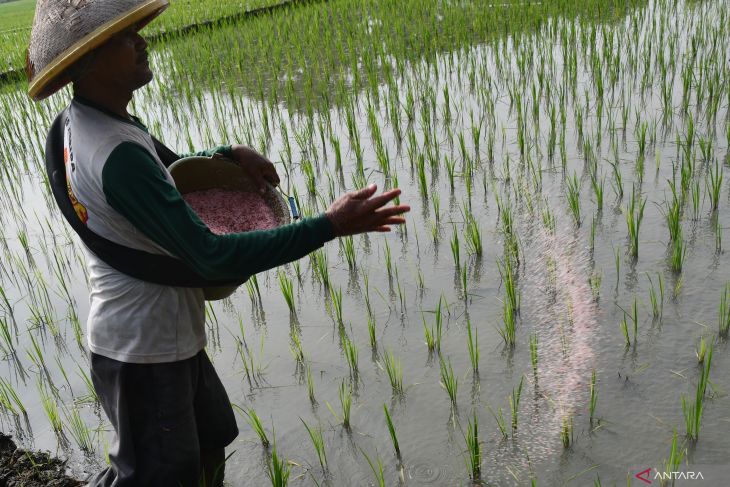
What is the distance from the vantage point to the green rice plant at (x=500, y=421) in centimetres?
185

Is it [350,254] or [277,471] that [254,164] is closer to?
[277,471]

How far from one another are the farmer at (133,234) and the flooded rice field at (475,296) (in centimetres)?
50

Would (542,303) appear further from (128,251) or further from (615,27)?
(615,27)

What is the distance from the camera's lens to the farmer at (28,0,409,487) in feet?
4.22

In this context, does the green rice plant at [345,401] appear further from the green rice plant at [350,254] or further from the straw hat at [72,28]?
the straw hat at [72,28]

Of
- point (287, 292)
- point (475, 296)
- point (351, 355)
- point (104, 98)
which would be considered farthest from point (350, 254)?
point (104, 98)

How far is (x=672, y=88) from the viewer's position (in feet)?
13.6

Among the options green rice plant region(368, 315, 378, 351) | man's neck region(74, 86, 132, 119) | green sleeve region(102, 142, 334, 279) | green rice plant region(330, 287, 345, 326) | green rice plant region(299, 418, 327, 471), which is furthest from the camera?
green rice plant region(330, 287, 345, 326)

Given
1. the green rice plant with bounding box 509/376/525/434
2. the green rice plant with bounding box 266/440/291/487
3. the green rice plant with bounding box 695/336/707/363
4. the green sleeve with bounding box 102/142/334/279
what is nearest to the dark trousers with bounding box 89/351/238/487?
the green rice plant with bounding box 266/440/291/487

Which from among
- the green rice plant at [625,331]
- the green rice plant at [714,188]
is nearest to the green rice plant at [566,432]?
the green rice plant at [625,331]

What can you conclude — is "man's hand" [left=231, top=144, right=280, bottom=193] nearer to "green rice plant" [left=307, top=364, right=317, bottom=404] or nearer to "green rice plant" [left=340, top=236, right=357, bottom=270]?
"green rice plant" [left=307, top=364, right=317, bottom=404]

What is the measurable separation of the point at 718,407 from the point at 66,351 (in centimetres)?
215

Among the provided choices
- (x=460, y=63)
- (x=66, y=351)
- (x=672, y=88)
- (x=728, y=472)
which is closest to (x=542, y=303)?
(x=728, y=472)

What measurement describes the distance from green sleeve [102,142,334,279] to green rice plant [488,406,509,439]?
0.82 meters
